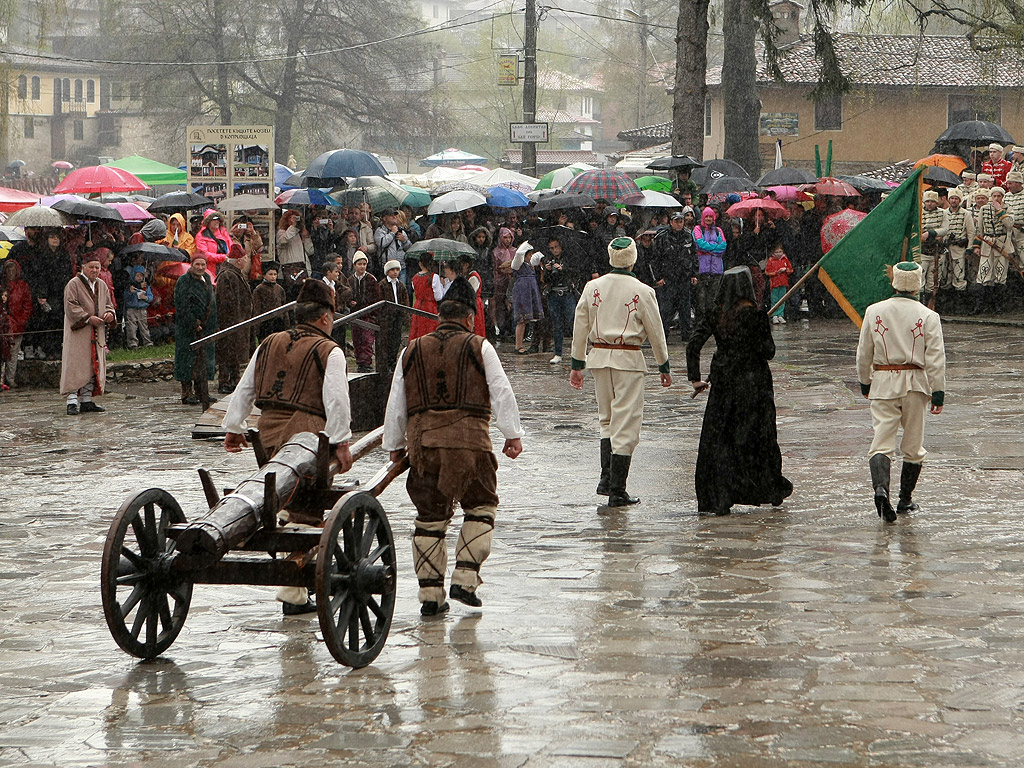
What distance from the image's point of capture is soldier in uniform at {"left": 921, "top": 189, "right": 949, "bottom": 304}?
23.3 meters

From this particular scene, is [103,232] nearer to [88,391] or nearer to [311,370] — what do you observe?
[88,391]

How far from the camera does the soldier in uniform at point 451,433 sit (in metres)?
7.16

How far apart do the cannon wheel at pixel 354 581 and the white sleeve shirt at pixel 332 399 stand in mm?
690

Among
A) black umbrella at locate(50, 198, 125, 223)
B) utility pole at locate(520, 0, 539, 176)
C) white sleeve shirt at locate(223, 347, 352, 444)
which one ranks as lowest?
white sleeve shirt at locate(223, 347, 352, 444)

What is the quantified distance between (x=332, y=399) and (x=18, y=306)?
1095 cm

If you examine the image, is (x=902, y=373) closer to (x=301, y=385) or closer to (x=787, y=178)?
(x=301, y=385)

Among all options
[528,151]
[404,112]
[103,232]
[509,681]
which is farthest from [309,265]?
[404,112]

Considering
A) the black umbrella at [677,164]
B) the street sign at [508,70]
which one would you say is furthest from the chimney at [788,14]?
the black umbrella at [677,164]

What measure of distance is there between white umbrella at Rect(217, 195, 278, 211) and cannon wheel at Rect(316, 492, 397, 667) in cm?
1455

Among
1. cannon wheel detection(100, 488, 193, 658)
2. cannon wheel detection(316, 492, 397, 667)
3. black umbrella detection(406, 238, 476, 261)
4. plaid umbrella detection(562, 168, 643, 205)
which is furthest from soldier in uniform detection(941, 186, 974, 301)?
cannon wheel detection(100, 488, 193, 658)

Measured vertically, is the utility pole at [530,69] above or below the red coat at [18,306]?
above

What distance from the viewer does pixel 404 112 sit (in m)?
55.9

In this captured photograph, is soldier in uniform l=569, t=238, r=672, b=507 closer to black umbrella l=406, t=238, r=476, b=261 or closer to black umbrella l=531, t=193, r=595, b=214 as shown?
black umbrella l=406, t=238, r=476, b=261

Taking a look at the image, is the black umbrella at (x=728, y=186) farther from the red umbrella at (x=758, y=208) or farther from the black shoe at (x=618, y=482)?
the black shoe at (x=618, y=482)
